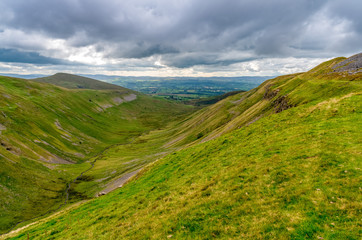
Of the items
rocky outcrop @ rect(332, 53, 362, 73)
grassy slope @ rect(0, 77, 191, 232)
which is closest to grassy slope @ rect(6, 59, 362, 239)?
rocky outcrop @ rect(332, 53, 362, 73)

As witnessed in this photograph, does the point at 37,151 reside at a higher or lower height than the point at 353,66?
lower

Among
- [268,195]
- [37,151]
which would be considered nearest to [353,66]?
[268,195]

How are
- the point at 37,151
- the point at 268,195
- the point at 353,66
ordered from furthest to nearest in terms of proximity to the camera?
the point at 37,151, the point at 353,66, the point at 268,195

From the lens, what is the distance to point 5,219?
56.1 meters

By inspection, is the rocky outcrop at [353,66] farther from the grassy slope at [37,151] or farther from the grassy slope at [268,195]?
the grassy slope at [37,151]

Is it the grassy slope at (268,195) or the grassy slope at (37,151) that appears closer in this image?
the grassy slope at (268,195)

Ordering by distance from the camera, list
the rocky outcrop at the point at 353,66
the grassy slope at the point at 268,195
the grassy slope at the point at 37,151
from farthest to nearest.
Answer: the grassy slope at the point at 37,151 < the rocky outcrop at the point at 353,66 < the grassy slope at the point at 268,195

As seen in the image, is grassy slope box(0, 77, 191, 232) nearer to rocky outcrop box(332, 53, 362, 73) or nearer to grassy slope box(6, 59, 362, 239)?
grassy slope box(6, 59, 362, 239)

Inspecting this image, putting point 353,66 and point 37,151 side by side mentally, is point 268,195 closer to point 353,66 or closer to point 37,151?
point 353,66

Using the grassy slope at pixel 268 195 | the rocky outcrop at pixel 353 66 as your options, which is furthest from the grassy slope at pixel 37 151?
the rocky outcrop at pixel 353 66

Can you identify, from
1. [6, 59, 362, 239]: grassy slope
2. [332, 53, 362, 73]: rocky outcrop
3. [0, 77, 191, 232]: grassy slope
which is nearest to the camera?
[6, 59, 362, 239]: grassy slope

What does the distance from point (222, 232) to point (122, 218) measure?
45.1ft

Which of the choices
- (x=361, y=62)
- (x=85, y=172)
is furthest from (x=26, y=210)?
(x=361, y=62)

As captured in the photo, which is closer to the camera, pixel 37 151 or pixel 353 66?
pixel 353 66
